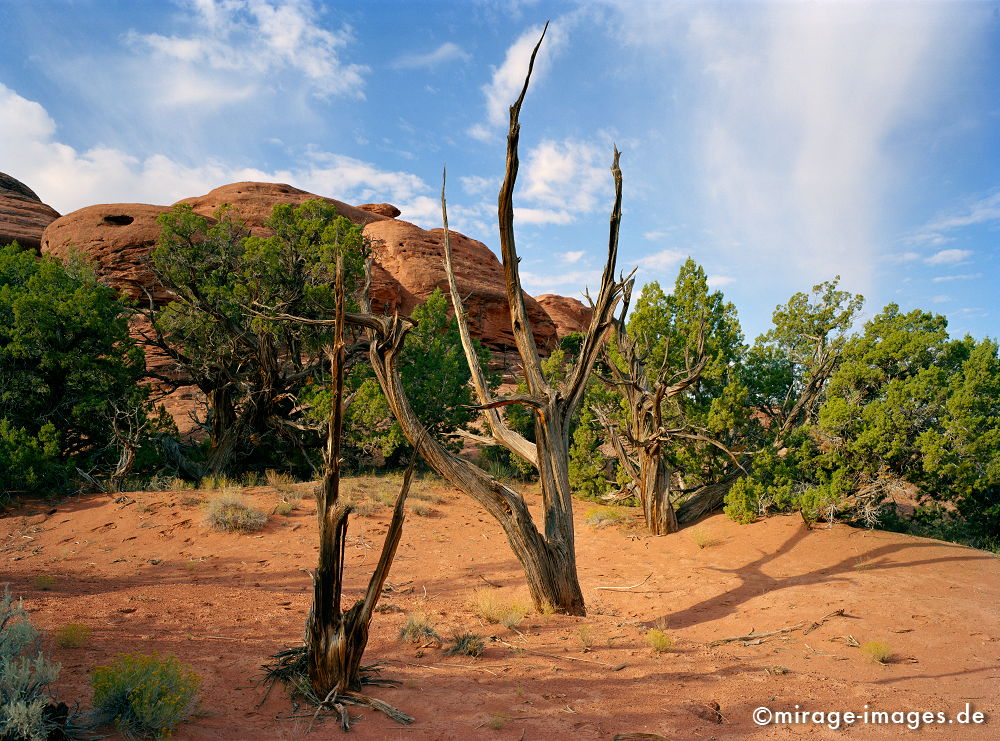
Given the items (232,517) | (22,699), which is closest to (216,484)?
(232,517)

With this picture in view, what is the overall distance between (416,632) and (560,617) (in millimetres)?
1995

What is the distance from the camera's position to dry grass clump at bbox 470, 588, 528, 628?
20.9 ft

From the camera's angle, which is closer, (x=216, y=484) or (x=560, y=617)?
(x=560, y=617)

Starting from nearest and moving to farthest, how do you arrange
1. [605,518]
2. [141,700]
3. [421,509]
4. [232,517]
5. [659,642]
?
[141,700], [659,642], [232,517], [421,509], [605,518]

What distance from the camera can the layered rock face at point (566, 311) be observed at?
45781 mm

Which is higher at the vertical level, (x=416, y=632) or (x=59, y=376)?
(x=59, y=376)

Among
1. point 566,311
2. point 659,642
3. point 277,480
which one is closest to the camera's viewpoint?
point 659,642

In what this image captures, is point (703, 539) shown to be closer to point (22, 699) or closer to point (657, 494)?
point (657, 494)

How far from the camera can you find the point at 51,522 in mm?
10586

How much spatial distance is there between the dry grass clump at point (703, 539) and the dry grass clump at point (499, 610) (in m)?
5.94

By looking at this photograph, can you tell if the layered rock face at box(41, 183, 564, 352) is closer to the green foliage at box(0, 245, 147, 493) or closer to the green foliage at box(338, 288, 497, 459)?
the green foliage at box(338, 288, 497, 459)

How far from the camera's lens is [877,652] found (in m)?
5.41

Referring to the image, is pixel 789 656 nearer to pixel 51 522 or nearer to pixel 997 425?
pixel 997 425

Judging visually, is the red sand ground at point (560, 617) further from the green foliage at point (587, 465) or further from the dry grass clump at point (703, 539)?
the green foliage at point (587, 465)
